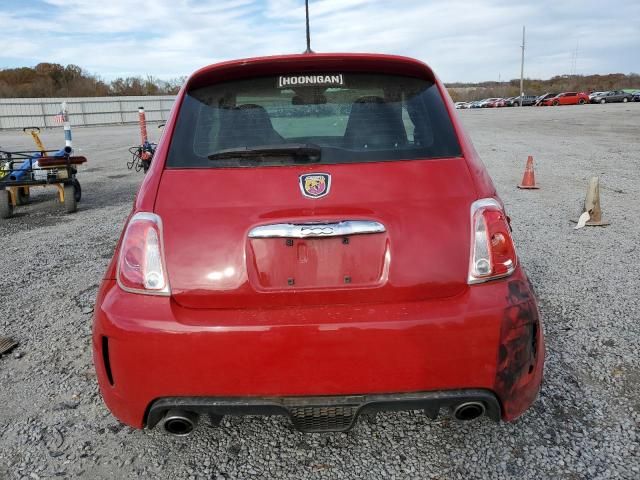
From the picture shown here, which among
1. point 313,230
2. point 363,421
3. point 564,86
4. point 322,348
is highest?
point 564,86

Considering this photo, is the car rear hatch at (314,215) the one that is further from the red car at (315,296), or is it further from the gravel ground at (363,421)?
the gravel ground at (363,421)

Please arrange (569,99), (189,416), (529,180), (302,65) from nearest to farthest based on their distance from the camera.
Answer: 1. (189,416)
2. (302,65)
3. (529,180)
4. (569,99)

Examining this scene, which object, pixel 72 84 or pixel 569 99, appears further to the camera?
pixel 72 84

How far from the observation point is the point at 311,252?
1966 millimetres

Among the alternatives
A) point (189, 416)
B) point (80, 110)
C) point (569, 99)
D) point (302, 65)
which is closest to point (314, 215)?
point (302, 65)

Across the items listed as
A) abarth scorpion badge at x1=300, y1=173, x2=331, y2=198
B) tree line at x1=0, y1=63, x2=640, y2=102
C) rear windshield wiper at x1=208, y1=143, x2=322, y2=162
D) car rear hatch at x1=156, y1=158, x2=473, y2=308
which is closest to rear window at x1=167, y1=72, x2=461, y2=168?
rear windshield wiper at x1=208, y1=143, x2=322, y2=162

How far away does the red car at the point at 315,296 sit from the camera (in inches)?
75.0

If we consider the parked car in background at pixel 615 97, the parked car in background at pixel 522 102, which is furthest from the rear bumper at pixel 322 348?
the parked car in background at pixel 522 102

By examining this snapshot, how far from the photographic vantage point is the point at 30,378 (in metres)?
3.11

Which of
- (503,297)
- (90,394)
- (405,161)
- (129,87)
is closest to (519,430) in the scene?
(503,297)

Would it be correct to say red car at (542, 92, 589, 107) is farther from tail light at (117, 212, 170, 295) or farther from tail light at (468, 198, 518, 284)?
tail light at (117, 212, 170, 295)

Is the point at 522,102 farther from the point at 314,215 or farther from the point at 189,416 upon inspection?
the point at 189,416

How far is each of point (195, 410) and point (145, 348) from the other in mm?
301

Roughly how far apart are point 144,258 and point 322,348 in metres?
0.77
